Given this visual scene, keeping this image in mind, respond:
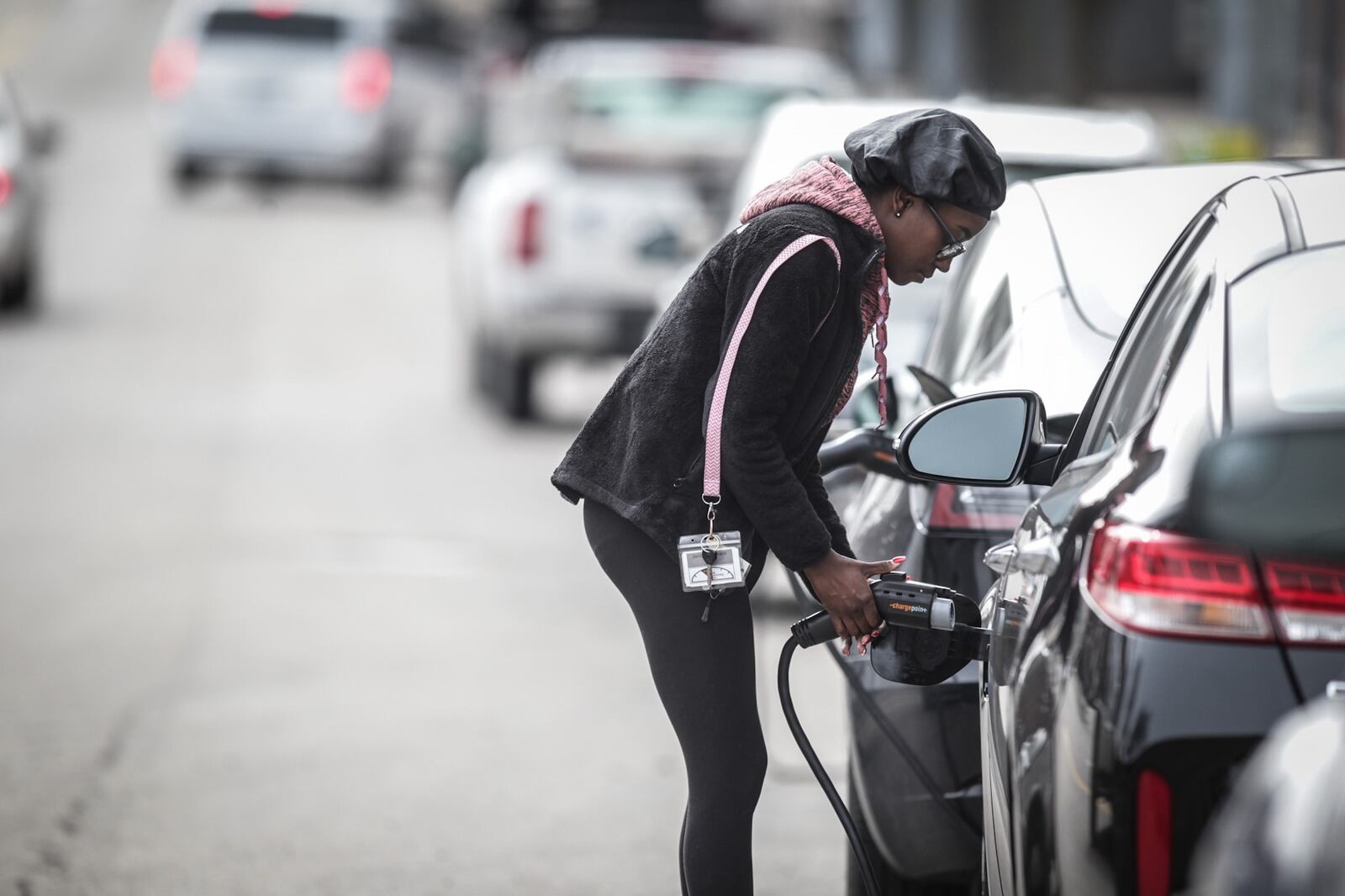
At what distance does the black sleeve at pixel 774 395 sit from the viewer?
132 inches

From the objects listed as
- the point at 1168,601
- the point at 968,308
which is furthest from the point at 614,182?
the point at 1168,601

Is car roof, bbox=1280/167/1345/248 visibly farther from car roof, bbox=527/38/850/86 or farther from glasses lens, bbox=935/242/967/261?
car roof, bbox=527/38/850/86

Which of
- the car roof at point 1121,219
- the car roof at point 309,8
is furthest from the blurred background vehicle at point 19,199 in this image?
the car roof at point 1121,219

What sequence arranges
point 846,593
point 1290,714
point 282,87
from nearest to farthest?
point 1290,714
point 846,593
point 282,87

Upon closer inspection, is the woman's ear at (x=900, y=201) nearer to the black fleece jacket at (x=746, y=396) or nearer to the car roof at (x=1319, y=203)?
the black fleece jacket at (x=746, y=396)

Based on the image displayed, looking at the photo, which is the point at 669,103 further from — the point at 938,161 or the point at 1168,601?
the point at 1168,601

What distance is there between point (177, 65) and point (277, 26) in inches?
47.8

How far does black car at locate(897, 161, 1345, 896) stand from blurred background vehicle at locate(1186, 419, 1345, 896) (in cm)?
2

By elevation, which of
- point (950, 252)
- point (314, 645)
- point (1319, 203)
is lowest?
point (314, 645)

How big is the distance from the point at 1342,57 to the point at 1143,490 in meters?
14.6

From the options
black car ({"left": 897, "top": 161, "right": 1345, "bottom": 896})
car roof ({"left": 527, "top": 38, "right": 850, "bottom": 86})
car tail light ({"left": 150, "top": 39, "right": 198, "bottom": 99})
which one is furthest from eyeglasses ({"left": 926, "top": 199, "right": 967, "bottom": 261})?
car tail light ({"left": 150, "top": 39, "right": 198, "bottom": 99})

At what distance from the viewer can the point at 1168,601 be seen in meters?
2.46

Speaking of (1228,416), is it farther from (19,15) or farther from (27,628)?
(19,15)

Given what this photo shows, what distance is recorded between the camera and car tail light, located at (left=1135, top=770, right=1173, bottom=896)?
241cm
